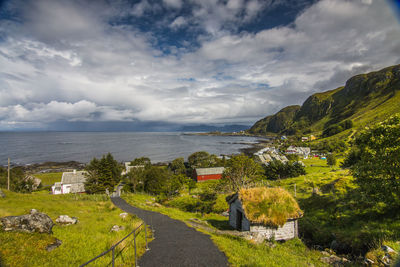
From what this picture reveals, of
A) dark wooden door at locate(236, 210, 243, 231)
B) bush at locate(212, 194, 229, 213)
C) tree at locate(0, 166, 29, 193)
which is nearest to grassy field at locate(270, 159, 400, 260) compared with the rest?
dark wooden door at locate(236, 210, 243, 231)

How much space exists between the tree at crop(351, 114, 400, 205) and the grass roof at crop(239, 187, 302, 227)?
22.7 ft

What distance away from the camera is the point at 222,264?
35.0 ft

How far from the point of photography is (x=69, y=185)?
188ft

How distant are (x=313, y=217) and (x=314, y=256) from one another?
11.0m

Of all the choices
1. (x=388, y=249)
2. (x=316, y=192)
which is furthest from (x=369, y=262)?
(x=316, y=192)

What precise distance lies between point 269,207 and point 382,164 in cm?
1069

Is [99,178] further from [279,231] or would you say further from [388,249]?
[388,249]

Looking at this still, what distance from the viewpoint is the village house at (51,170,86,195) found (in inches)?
2233

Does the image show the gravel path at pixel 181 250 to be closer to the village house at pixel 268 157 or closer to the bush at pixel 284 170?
the bush at pixel 284 170

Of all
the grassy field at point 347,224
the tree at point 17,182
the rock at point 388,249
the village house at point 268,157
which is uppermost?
the rock at point 388,249

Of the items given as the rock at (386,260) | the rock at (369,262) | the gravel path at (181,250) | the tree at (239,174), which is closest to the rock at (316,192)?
the tree at (239,174)

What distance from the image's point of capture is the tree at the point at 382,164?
15844mm

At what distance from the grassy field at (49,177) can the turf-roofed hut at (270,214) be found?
8244cm

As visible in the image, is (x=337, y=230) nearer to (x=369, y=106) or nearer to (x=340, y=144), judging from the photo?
(x=340, y=144)
